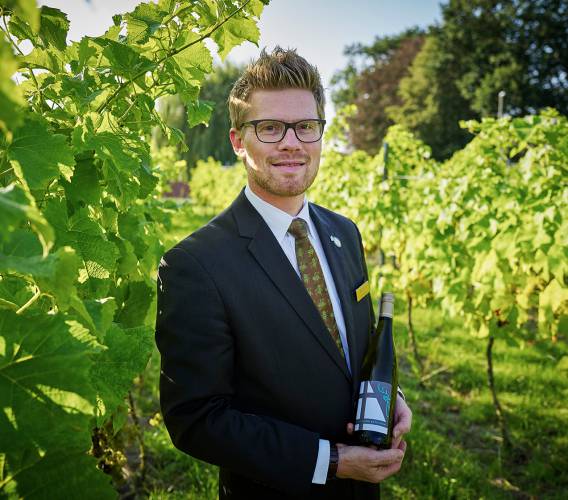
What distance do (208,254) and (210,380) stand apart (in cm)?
41

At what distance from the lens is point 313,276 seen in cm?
178

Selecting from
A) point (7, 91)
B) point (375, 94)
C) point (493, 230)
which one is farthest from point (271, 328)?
point (375, 94)

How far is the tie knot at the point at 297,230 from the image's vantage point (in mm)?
1856

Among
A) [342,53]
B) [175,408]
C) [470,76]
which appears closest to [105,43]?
[175,408]

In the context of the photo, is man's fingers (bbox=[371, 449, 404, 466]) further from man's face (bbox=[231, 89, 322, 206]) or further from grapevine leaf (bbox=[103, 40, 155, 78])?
grapevine leaf (bbox=[103, 40, 155, 78])

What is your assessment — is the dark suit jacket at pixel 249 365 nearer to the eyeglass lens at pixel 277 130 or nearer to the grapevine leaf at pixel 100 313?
the eyeglass lens at pixel 277 130

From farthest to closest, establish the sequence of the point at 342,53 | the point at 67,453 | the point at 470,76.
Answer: the point at 342,53, the point at 470,76, the point at 67,453

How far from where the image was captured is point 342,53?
145 feet

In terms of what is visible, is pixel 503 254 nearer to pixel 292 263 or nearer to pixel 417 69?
pixel 292 263

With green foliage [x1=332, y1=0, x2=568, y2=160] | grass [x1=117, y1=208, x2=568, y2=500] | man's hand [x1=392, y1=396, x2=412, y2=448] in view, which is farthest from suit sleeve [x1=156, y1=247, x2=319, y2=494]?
green foliage [x1=332, y1=0, x2=568, y2=160]

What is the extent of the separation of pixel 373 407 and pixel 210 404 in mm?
556

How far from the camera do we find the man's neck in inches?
73.4

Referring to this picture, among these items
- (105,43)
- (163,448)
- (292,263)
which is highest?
(105,43)

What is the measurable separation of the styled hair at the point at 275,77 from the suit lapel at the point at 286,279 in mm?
503
